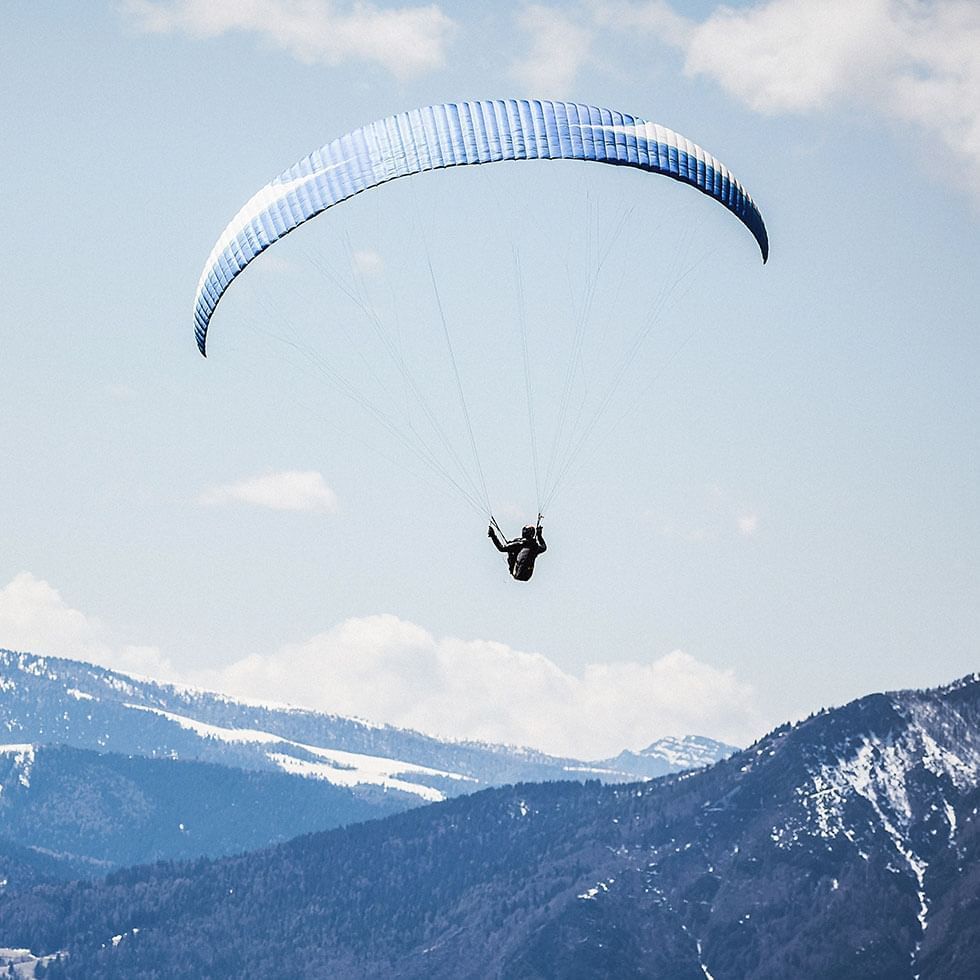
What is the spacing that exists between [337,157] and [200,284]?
9647 millimetres

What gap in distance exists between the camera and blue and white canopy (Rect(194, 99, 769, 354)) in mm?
62688

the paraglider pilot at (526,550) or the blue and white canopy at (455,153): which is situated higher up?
the blue and white canopy at (455,153)

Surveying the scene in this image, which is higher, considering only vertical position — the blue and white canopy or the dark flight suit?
the blue and white canopy

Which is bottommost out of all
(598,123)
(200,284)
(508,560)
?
(508,560)

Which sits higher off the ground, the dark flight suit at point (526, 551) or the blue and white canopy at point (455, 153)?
the blue and white canopy at point (455, 153)

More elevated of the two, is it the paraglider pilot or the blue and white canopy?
the blue and white canopy

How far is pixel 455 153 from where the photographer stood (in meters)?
62.4

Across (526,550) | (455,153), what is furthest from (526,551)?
(455,153)

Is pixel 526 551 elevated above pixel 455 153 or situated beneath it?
situated beneath

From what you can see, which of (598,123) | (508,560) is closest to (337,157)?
(598,123)

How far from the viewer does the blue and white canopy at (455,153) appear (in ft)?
206

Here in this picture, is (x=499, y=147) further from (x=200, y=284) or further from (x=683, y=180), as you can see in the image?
(x=200, y=284)

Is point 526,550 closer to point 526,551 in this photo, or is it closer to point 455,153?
point 526,551

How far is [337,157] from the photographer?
212 ft
